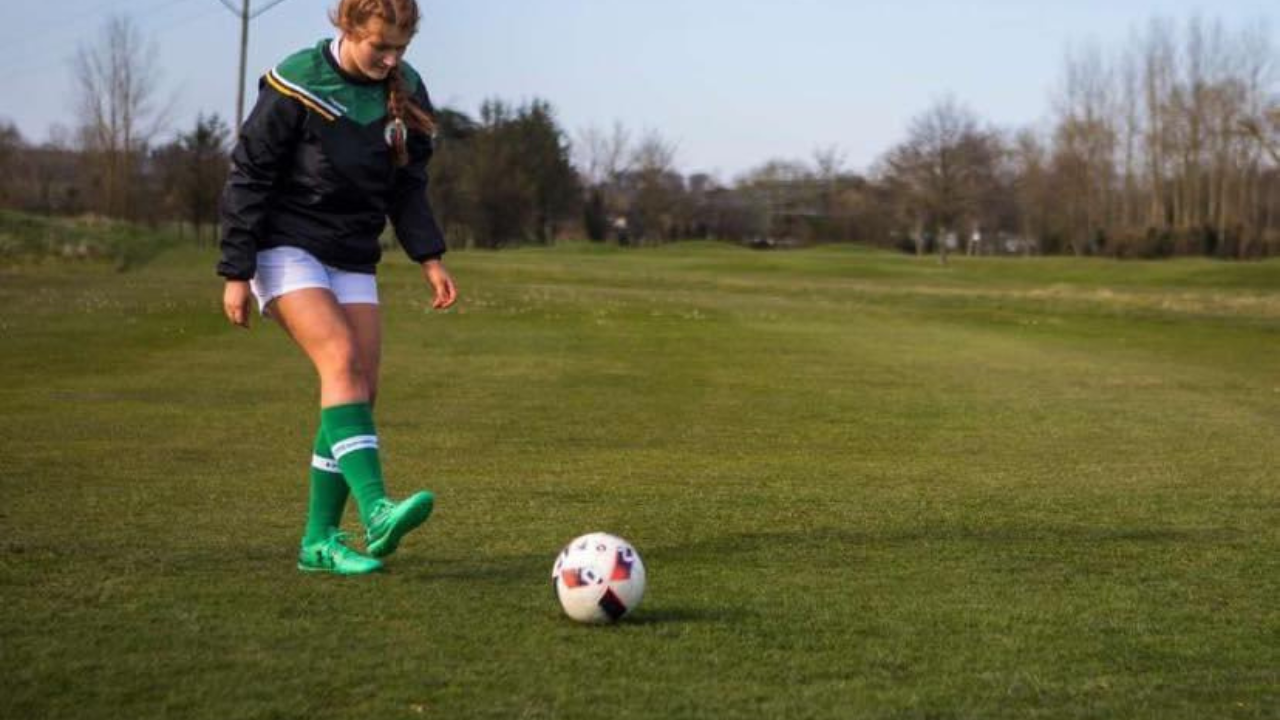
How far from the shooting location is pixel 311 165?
20.1ft

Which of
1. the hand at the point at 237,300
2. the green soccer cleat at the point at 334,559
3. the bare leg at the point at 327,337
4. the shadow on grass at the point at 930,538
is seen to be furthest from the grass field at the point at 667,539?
the hand at the point at 237,300

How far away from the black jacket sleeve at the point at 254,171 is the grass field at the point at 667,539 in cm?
118

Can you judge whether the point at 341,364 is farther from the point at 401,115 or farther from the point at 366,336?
the point at 401,115

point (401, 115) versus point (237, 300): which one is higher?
point (401, 115)

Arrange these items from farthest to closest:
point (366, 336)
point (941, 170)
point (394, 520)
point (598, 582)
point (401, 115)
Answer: point (941, 170) < point (366, 336) < point (401, 115) < point (394, 520) < point (598, 582)

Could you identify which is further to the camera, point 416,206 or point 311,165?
point 416,206

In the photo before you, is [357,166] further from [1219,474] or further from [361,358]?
[1219,474]

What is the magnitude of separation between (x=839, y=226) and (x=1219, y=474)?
3975 inches

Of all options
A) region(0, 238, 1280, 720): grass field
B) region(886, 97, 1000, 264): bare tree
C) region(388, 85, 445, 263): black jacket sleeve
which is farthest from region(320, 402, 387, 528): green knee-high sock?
region(886, 97, 1000, 264): bare tree

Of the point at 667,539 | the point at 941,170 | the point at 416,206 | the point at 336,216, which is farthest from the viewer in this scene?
the point at 941,170

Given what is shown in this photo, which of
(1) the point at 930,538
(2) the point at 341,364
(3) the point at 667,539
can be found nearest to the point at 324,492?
(2) the point at 341,364

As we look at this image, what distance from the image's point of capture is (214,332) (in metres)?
23.4

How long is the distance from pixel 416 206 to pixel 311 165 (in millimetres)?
569

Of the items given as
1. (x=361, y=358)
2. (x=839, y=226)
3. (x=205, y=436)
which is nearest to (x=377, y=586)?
(x=361, y=358)
